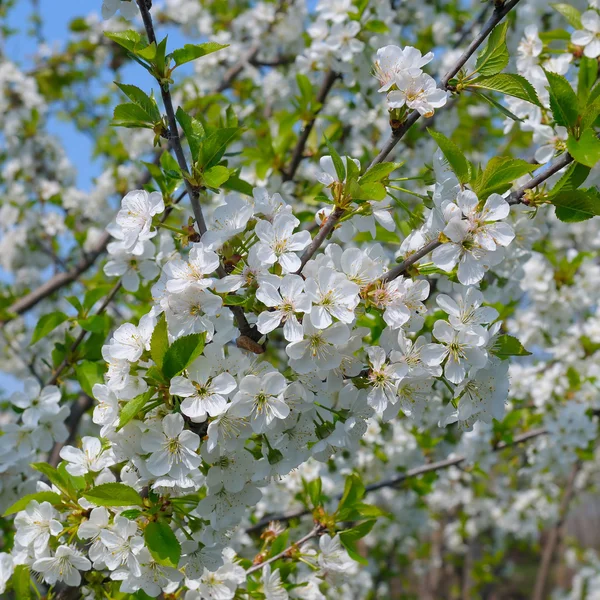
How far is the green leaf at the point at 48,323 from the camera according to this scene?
2.16m

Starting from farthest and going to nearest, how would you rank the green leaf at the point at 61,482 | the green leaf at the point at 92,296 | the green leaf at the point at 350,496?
1. the green leaf at the point at 92,296
2. the green leaf at the point at 350,496
3. the green leaf at the point at 61,482

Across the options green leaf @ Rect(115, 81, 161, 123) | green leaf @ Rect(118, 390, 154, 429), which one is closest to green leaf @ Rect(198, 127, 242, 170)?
green leaf @ Rect(115, 81, 161, 123)

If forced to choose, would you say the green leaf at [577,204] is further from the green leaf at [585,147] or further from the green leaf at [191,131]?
the green leaf at [191,131]

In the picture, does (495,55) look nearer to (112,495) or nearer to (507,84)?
(507,84)

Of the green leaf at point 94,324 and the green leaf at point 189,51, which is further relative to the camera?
the green leaf at point 94,324

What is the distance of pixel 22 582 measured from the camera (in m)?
1.60

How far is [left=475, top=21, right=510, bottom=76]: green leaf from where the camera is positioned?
1416mm


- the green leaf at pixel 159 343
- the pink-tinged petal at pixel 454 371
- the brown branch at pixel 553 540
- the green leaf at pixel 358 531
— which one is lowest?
the brown branch at pixel 553 540

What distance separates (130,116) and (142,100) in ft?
0.16

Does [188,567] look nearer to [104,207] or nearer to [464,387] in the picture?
[464,387]

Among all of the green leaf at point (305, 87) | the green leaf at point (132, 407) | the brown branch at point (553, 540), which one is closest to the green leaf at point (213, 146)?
the green leaf at point (132, 407)

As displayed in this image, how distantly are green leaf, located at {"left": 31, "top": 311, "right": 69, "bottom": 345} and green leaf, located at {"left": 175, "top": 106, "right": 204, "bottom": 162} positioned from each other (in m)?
0.98

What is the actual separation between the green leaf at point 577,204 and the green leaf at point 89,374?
1.46 m

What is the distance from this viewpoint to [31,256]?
5.30 m
